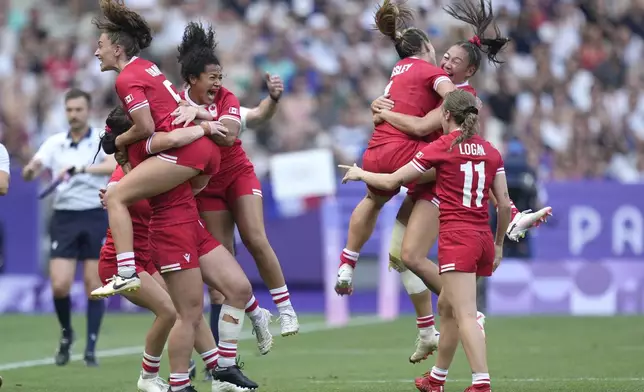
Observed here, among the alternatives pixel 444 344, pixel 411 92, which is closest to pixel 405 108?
pixel 411 92

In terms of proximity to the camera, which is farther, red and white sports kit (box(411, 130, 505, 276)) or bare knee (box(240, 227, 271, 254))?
bare knee (box(240, 227, 271, 254))

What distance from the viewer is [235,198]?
1033cm

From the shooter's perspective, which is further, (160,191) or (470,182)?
(160,191)

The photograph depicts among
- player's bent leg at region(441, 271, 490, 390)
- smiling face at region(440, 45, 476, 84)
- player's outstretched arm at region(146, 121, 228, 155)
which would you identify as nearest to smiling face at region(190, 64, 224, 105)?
player's outstretched arm at region(146, 121, 228, 155)

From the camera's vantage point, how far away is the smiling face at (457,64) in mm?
10172

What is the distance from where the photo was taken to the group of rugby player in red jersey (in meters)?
8.97

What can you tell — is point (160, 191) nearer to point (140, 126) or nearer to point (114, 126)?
point (140, 126)

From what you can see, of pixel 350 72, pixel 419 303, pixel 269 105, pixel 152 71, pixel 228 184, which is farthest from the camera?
pixel 350 72

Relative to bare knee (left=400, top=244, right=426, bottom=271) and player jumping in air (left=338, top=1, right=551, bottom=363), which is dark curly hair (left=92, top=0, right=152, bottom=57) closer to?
player jumping in air (left=338, top=1, right=551, bottom=363)

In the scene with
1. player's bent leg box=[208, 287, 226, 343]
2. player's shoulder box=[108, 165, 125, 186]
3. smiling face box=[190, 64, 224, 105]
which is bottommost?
player's bent leg box=[208, 287, 226, 343]

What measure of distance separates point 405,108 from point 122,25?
2.29 meters

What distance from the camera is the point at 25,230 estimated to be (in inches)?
756

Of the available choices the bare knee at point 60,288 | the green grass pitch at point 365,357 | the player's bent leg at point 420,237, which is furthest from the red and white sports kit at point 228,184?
the bare knee at point 60,288

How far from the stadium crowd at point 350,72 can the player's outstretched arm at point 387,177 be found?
10.5 meters
